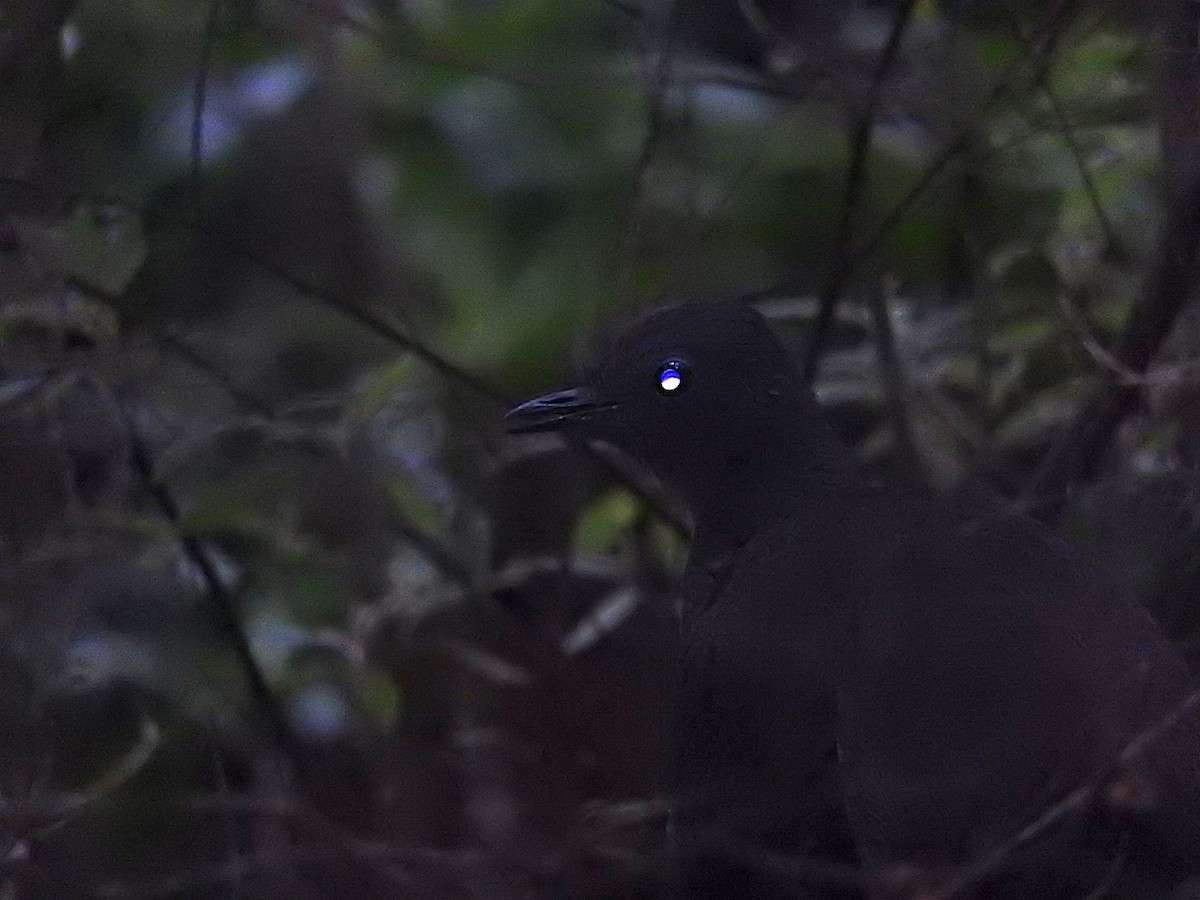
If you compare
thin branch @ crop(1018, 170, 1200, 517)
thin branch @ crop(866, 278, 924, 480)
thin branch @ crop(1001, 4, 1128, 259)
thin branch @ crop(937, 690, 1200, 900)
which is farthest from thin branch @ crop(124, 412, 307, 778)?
thin branch @ crop(937, 690, 1200, 900)

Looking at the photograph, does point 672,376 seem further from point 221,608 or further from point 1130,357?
point 221,608

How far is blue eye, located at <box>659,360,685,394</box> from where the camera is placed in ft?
9.60

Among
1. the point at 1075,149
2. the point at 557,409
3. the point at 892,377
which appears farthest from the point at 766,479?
the point at 1075,149

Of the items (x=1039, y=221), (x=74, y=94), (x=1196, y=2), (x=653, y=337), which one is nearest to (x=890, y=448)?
(x=1039, y=221)

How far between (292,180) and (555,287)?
55cm

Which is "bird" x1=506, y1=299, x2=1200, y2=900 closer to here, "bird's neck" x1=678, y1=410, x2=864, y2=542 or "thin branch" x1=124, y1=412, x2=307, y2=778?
"bird's neck" x1=678, y1=410, x2=864, y2=542

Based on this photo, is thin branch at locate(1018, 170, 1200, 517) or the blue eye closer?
thin branch at locate(1018, 170, 1200, 517)

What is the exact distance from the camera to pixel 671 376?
293cm

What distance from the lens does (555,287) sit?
4.32 m

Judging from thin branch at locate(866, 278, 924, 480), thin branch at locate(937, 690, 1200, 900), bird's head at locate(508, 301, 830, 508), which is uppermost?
thin branch at locate(866, 278, 924, 480)

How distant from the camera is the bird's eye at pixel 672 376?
2926mm

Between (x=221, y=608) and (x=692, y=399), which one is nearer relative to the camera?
(x=692, y=399)

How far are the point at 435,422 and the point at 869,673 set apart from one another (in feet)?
3.78

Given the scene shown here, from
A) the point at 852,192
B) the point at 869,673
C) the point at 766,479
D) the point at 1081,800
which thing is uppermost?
the point at 852,192
